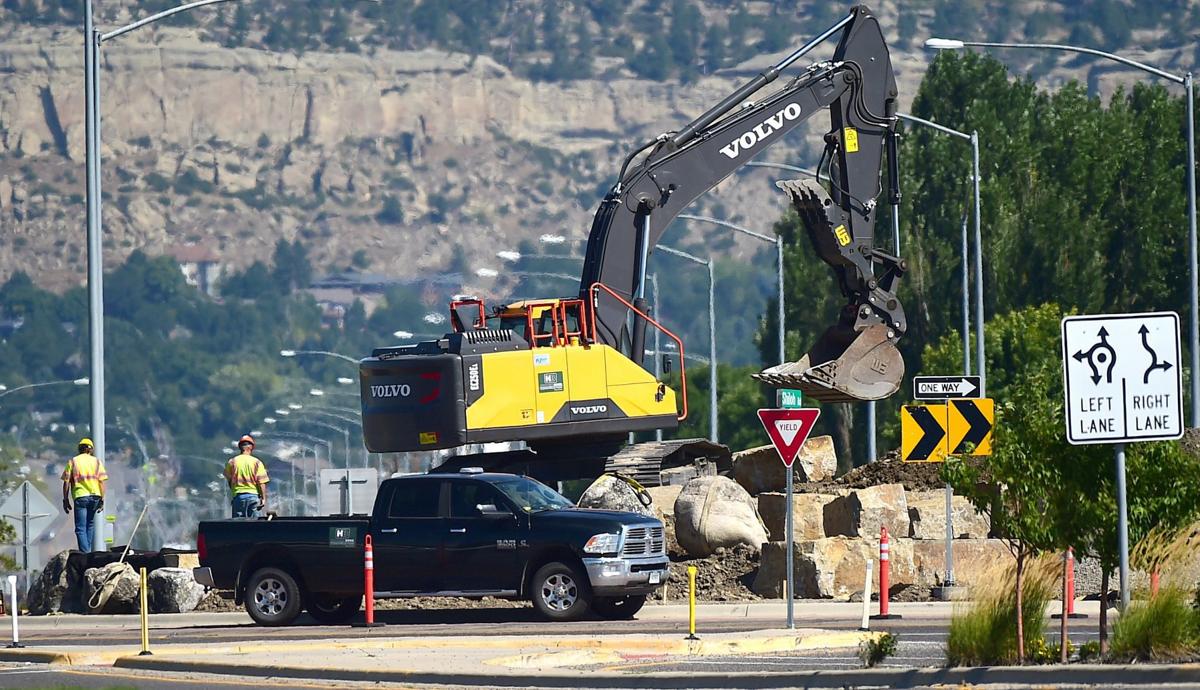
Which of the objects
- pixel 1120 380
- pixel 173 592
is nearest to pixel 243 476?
pixel 173 592

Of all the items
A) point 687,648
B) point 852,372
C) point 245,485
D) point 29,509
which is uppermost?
point 852,372

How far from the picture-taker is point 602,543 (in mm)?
26203

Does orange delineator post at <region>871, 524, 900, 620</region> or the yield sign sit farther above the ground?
the yield sign

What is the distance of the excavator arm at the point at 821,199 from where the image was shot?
1294 inches

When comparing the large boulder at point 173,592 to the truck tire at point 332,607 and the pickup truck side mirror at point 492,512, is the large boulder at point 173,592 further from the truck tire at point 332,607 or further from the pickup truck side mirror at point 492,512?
the pickup truck side mirror at point 492,512

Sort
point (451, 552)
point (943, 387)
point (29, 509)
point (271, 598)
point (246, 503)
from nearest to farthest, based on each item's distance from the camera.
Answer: point (451, 552), point (271, 598), point (943, 387), point (246, 503), point (29, 509)

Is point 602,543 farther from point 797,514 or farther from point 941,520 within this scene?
point 941,520

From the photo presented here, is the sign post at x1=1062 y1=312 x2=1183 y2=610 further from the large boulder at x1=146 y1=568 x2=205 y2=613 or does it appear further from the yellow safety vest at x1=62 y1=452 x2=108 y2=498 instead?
the yellow safety vest at x1=62 y1=452 x2=108 y2=498

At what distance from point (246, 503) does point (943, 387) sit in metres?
9.61

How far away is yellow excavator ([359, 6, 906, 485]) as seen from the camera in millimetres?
32656

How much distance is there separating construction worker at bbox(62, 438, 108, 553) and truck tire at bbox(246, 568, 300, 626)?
16.6 feet

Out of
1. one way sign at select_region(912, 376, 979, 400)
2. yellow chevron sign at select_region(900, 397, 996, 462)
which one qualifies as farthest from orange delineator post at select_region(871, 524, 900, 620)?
one way sign at select_region(912, 376, 979, 400)

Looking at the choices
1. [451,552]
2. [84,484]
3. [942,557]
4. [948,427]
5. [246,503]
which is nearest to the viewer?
[451,552]

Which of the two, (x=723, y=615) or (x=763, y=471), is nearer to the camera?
(x=723, y=615)
